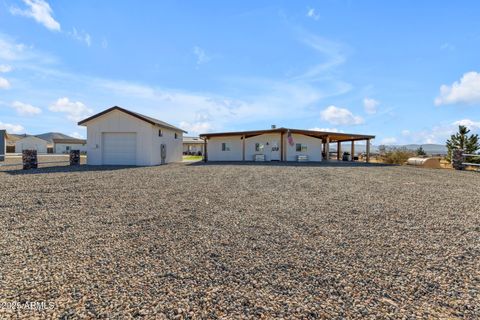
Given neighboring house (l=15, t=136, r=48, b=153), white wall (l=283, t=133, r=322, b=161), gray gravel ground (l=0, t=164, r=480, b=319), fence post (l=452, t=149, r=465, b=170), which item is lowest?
gray gravel ground (l=0, t=164, r=480, b=319)

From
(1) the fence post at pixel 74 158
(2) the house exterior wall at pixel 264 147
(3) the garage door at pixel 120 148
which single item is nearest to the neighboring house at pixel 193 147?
(2) the house exterior wall at pixel 264 147

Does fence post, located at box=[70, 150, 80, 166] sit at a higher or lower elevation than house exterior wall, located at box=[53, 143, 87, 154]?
lower

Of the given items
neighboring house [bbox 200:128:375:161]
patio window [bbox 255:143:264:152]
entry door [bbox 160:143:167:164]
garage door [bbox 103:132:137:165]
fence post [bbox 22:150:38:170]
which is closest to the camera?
fence post [bbox 22:150:38:170]

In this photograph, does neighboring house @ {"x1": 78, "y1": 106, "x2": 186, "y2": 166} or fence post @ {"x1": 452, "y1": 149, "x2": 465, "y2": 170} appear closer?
fence post @ {"x1": 452, "y1": 149, "x2": 465, "y2": 170}

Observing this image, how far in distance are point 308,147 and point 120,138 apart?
15851 millimetres

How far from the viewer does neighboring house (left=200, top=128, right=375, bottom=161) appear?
24406mm

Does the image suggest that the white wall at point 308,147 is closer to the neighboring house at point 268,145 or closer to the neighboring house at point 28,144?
the neighboring house at point 268,145

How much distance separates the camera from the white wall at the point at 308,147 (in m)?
24.8

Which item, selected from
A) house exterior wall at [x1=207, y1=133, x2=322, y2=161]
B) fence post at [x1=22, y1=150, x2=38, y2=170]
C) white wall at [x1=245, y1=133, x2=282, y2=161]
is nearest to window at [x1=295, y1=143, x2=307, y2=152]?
house exterior wall at [x1=207, y1=133, x2=322, y2=161]

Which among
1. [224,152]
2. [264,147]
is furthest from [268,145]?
[224,152]

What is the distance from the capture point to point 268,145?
81.9 feet

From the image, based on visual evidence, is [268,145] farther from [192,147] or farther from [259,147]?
[192,147]

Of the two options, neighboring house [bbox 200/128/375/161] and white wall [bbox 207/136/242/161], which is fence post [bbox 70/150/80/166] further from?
white wall [bbox 207/136/242/161]

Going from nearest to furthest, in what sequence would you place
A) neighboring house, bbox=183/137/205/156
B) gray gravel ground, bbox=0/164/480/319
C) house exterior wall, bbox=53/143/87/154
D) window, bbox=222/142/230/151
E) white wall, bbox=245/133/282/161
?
gray gravel ground, bbox=0/164/480/319 → white wall, bbox=245/133/282/161 → window, bbox=222/142/230/151 → neighboring house, bbox=183/137/205/156 → house exterior wall, bbox=53/143/87/154
